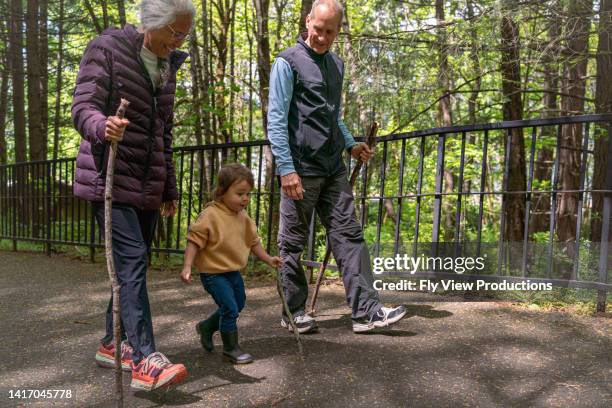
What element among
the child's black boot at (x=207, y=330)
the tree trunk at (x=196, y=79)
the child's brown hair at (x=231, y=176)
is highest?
the tree trunk at (x=196, y=79)

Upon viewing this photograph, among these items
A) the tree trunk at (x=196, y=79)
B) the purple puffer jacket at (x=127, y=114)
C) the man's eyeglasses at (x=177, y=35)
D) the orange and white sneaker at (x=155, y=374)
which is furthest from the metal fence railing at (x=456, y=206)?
the orange and white sneaker at (x=155, y=374)

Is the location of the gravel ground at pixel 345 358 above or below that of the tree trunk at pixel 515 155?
below

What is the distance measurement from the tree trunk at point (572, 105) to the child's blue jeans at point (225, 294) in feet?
16.3

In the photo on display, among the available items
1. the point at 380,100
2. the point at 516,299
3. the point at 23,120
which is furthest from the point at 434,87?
the point at 23,120

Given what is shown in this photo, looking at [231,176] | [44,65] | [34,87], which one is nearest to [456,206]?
[231,176]

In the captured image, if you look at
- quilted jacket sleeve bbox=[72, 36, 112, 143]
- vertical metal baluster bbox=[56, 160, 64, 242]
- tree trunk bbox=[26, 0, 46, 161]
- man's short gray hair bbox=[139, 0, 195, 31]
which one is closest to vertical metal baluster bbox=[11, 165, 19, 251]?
vertical metal baluster bbox=[56, 160, 64, 242]

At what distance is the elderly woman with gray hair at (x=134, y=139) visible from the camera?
2.81 metres

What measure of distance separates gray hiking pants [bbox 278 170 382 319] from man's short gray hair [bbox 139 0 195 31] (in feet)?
4.69

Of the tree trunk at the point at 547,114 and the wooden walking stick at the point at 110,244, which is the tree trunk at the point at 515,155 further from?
the wooden walking stick at the point at 110,244

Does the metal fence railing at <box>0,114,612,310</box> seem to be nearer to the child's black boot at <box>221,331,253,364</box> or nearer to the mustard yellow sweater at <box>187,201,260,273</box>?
the mustard yellow sweater at <box>187,201,260,273</box>

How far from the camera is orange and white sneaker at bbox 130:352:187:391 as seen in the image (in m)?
2.70

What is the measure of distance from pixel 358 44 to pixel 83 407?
244 inches

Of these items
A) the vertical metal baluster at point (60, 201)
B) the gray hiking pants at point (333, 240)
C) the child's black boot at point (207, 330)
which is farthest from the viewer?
the vertical metal baluster at point (60, 201)

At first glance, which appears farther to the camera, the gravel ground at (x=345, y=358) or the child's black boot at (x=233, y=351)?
the child's black boot at (x=233, y=351)
